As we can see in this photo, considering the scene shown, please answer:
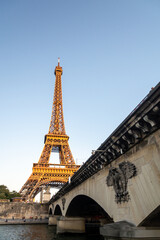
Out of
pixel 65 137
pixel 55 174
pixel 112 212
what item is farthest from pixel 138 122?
pixel 65 137

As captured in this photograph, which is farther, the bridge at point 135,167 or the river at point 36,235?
the river at point 36,235

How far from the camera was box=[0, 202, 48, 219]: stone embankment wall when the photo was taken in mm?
57703

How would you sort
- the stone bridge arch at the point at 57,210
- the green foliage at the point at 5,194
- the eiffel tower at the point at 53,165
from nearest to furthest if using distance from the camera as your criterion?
the stone bridge arch at the point at 57,210, the eiffel tower at the point at 53,165, the green foliage at the point at 5,194

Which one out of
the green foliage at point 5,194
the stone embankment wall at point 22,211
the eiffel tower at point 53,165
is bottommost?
the stone embankment wall at point 22,211

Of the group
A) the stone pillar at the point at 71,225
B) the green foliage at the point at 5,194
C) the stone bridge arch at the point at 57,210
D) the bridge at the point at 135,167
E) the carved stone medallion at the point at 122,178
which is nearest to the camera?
the bridge at the point at 135,167

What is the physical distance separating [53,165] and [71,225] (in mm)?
37913

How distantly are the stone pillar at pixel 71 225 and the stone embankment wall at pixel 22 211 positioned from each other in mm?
37234

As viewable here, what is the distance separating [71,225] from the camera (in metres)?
25.8

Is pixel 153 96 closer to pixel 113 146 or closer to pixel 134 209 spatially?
pixel 113 146

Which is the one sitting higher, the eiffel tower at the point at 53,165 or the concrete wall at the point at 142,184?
the eiffel tower at the point at 53,165

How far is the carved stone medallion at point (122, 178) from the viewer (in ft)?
27.5

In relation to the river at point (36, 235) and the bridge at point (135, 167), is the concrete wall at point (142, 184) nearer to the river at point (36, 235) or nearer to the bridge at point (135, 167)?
the bridge at point (135, 167)

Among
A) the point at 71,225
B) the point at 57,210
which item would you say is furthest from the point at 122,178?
the point at 57,210

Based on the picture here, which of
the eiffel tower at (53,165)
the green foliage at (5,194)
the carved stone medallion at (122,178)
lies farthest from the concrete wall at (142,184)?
the green foliage at (5,194)
